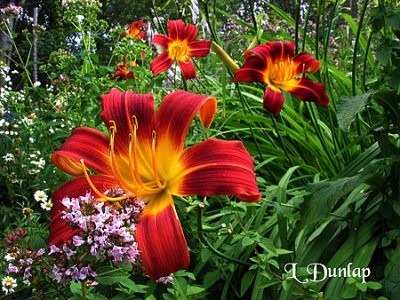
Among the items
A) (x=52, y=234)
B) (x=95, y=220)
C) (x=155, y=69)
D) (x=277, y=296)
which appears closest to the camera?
(x=95, y=220)

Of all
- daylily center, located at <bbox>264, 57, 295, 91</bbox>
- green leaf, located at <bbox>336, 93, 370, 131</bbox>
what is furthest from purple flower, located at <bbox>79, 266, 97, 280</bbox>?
daylily center, located at <bbox>264, 57, 295, 91</bbox>

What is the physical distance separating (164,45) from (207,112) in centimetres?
99

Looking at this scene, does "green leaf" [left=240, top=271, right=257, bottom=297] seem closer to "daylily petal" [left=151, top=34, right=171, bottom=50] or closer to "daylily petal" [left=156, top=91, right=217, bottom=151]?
"daylily petal" [left=156, top=91, right=217, bottom=151]

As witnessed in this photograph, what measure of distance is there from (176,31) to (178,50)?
3.4 inches

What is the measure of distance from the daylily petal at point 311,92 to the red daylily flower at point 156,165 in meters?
0.59

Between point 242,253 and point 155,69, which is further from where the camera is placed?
point 155,69

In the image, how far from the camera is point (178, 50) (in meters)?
1.96

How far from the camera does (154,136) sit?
3.34ft

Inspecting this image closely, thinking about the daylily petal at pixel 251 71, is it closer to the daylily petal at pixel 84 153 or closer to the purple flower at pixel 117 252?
the daylily petal at pixel 84 153

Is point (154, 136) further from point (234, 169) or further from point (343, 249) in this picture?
point (343, 249)

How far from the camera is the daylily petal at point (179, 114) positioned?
99 centimetres

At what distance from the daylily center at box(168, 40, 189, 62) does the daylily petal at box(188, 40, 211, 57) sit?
2 cm

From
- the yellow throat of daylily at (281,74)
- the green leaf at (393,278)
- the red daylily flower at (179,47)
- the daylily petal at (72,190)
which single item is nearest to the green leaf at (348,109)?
the yellow throat of daylily at (281,74)

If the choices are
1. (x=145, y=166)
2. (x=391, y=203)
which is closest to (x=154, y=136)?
(x=145, y=166)
